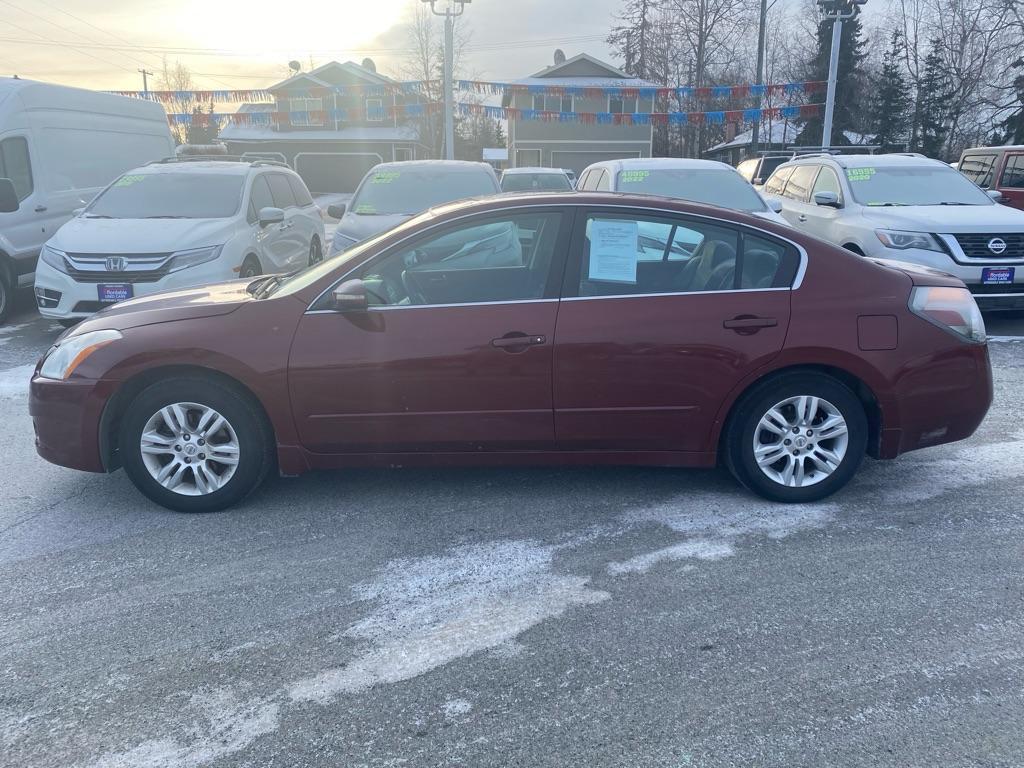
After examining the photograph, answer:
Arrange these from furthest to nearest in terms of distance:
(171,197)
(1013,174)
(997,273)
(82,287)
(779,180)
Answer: (1013,174), (779,180), (171,197), (997,273), (82,287)

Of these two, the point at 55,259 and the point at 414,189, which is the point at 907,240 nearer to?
the point at 414,189

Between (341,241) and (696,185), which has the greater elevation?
(696,185)

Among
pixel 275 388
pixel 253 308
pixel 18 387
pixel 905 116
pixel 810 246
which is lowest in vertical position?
pixel 18 387

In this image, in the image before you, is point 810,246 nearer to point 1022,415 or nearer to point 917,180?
point 1022,415

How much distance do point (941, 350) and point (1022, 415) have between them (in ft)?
7.37

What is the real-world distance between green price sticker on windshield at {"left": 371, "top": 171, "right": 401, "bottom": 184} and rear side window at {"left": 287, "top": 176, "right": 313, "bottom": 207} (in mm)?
1378

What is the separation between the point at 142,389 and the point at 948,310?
13.8 feet

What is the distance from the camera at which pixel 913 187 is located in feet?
31.5

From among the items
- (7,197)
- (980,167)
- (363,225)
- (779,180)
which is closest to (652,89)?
(980,167)

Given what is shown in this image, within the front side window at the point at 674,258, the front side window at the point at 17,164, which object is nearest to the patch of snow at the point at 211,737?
the front side window at the point at 674,258

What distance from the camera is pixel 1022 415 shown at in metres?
5.87

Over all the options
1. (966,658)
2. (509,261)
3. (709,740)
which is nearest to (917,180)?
(509,261)

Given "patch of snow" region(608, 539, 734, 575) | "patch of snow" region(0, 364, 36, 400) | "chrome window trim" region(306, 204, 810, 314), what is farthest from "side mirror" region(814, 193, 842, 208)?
"patch of snow" region(0, 364, 36, 400)

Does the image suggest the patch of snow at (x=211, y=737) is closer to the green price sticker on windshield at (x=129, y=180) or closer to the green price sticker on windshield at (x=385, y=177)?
the green price sticker on windshield at (x=129, y=180)
